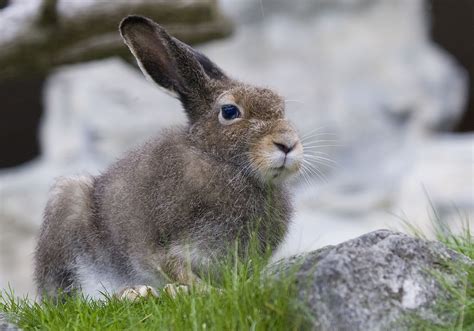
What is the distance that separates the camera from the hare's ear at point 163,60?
4.93 m

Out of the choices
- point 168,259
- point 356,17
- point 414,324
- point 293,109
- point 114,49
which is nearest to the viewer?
point 414,324

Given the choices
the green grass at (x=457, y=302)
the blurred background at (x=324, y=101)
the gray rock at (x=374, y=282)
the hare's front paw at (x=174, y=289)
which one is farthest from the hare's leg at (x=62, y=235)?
the blurred background at (x=324, y=101)

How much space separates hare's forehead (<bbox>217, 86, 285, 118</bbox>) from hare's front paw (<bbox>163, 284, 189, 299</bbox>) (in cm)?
95

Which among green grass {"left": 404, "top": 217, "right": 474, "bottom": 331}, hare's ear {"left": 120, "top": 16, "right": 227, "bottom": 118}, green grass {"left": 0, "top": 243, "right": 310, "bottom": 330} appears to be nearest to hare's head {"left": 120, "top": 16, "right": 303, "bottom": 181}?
hare's ear {"left": 120, "top": 16, "right": 227, "bottom": 118}

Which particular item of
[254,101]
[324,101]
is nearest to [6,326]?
[254,101]

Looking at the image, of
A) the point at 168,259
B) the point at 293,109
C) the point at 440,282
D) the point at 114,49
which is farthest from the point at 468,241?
the point at 293,109

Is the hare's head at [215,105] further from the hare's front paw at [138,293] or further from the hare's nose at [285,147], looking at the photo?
the hare's front paw at [138,293]

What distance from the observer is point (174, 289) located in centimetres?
438

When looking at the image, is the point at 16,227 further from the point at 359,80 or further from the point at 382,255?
the point at 382,255

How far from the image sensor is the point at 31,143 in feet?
47.8

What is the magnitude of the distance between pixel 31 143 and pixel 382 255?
11165mm

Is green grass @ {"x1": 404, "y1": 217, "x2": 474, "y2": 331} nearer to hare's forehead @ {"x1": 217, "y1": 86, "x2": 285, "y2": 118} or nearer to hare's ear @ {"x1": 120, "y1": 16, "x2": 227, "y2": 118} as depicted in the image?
hare's forehead @ {"x1": 217, "y1": 86, "x2": 285, "y2": 118}

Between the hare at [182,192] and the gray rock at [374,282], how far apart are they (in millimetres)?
524

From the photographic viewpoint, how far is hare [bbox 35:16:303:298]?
4660mm
